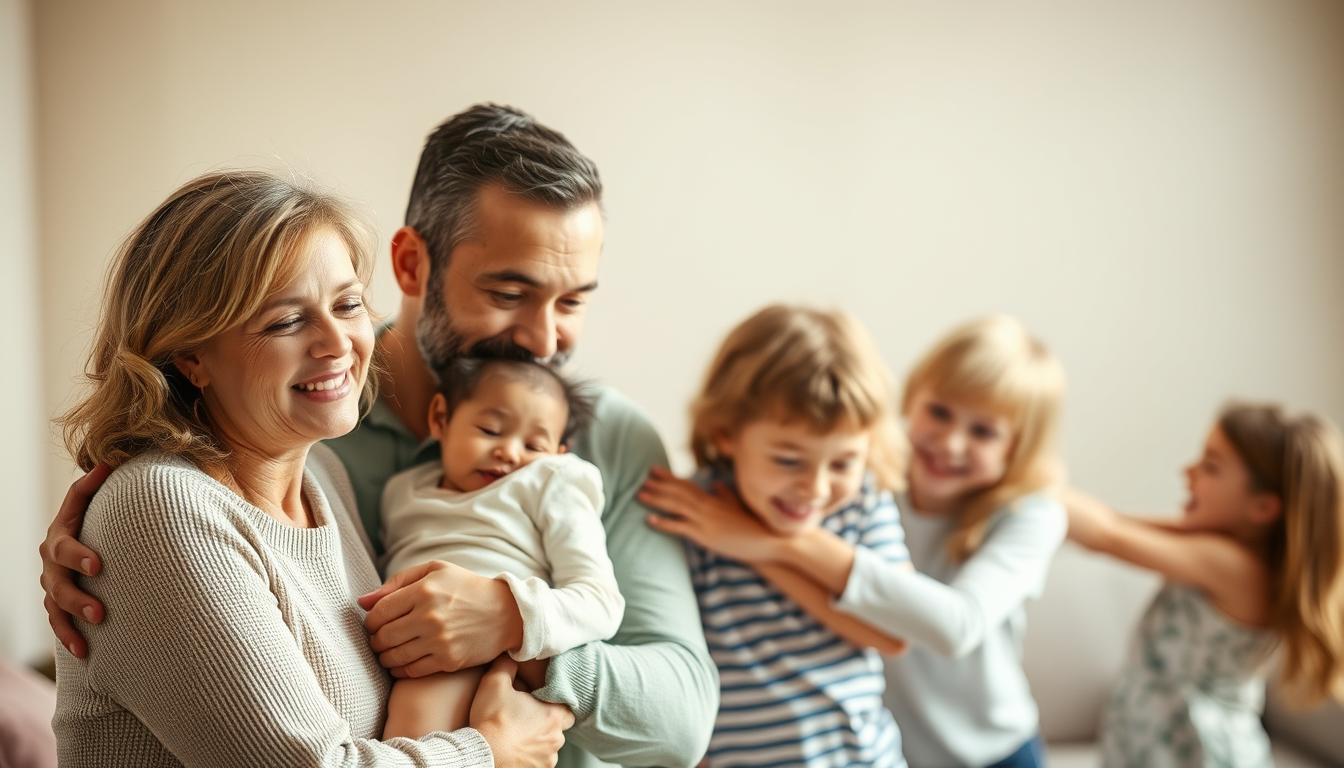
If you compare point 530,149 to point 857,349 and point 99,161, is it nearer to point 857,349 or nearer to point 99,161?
point 857,349

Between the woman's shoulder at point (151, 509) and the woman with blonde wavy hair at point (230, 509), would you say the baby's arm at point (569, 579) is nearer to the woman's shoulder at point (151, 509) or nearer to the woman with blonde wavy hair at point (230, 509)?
the woman with blonde wavy hair at point (230, 509)

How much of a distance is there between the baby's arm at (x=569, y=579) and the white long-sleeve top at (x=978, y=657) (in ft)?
2.94

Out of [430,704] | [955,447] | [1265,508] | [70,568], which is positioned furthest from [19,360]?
[1265,508]

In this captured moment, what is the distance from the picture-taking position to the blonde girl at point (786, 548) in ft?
6.00

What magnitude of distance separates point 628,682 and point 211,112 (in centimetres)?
131

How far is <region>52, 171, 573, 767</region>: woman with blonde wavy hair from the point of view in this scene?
976mm

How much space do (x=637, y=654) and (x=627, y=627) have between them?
0.25ft

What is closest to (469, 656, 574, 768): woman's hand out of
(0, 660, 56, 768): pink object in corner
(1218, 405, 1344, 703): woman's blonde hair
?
(0, 660, 56, 768): pink object in corner

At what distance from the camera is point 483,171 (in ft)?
4.64

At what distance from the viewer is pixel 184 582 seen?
0.98 meters

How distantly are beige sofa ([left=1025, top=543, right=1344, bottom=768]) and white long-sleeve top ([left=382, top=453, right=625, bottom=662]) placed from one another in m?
1.80

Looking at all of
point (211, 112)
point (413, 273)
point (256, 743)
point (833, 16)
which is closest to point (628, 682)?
point (256, 743)

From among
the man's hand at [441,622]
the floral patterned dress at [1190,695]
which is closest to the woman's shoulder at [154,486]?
the man's hand at [441,622]

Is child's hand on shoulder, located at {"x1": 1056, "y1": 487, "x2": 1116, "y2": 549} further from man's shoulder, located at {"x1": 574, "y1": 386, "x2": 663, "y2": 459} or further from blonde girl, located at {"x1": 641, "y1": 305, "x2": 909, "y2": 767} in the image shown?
man's shoulder, located at {"x1": 574, "y1": 386, "x2": 663, "y2": 459}
